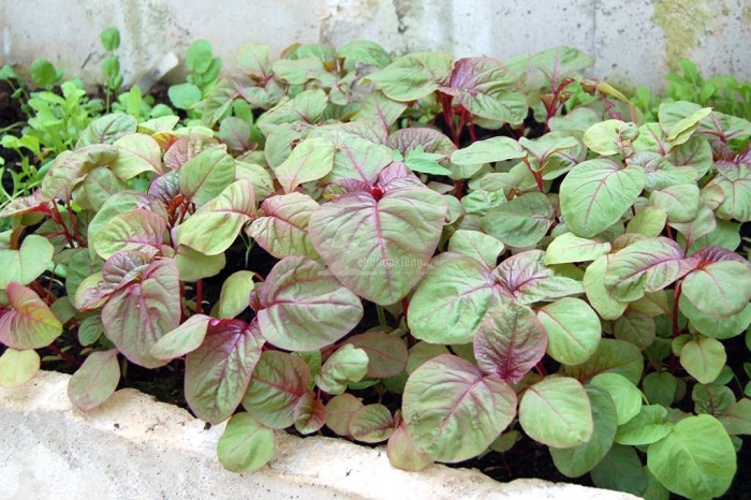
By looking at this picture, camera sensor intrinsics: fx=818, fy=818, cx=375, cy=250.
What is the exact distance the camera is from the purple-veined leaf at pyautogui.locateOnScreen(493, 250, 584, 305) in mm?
1304

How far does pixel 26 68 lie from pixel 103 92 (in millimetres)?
311

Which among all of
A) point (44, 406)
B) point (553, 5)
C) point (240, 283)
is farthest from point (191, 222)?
point (553, 5)

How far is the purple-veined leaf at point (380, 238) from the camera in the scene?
4.13 ft

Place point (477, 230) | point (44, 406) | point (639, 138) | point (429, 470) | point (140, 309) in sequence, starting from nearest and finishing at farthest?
point (429, 470) → point (140, 309) → point (44, 406) → point (477, 230) → point (639, 138)

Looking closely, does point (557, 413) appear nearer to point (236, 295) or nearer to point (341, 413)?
point (341, 413)

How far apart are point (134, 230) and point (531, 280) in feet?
2.31

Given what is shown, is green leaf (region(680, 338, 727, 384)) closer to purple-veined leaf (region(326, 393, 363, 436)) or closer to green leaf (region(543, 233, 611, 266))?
green leaf (region(543, 233, 611, 266))

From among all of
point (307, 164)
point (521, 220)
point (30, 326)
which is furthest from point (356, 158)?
point (30, 326)

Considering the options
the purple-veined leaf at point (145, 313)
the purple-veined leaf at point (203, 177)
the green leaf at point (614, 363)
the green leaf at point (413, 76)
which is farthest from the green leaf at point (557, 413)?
the green leaf at point (413, 76)

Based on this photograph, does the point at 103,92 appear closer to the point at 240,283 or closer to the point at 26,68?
the point at 26,68

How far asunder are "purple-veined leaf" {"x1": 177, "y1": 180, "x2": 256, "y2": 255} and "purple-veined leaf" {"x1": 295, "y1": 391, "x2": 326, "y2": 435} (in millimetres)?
291

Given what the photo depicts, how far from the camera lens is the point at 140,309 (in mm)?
1350

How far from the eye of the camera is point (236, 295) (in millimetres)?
1392

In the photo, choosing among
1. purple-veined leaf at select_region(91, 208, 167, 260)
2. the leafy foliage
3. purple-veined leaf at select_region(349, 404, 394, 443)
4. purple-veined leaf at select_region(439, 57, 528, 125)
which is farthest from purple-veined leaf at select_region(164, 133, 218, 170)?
purple-veined leaf at select_region(349, 404, 394, 443)
